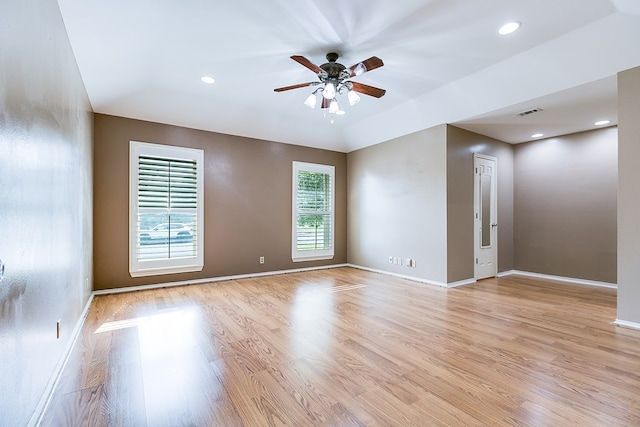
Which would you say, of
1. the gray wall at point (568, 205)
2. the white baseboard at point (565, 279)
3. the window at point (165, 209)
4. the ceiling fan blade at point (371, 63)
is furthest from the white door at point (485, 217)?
the window at point (165, 209)

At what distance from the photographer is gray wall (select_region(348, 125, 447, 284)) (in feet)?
15.5

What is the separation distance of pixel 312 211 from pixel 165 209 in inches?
110

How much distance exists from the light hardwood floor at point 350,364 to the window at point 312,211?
2.19 metres

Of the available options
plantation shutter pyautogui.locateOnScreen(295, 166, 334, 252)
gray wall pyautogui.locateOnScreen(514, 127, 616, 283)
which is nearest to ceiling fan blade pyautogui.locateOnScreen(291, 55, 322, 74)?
plantation shutter pyautogui.locateOnScreen(295, 166, 334, 252)

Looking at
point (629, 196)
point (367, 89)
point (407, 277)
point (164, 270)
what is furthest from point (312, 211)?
point (629, 196)

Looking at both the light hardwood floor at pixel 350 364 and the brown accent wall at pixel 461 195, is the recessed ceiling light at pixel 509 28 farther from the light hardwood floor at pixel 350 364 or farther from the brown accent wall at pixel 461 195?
the light hardwood floor at pixel 350 364

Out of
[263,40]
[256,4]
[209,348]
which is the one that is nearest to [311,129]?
[263,40]

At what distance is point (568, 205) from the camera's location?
516 centimetres

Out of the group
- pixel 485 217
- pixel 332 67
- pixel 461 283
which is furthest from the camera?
pixel 485 217

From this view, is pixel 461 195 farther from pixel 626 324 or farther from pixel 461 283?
pixel 626 324

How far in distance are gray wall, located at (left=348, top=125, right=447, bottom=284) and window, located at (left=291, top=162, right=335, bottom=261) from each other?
529 millimetres

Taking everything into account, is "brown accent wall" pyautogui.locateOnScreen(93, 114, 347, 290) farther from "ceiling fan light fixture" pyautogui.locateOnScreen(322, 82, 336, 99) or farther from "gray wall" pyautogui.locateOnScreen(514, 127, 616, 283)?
"gray wall" pyautogui.locateOnScreen(514, 127, 616, 283)

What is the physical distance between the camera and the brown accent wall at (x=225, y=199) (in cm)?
421

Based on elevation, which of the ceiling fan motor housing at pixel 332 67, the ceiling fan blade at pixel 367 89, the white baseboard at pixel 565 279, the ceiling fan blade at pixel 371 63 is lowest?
the white baseboard at pixel 565 279
